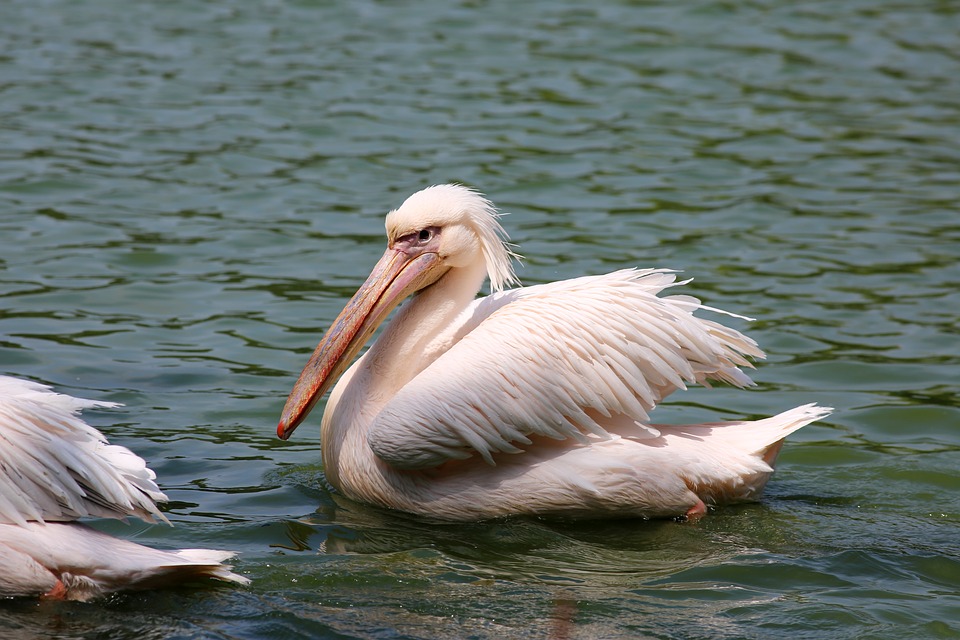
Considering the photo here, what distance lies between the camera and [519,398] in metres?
4.45

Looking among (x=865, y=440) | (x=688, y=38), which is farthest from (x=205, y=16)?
(x=865, y=440)

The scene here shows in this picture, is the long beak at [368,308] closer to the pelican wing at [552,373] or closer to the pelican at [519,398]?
the pelican at [519,398]

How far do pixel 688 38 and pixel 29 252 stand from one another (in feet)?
22.0

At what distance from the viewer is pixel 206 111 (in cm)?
986

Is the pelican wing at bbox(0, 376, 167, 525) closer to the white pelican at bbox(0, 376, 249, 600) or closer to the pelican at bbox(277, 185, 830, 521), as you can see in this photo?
the white pelican at bbox(0, 376, 249, 600)

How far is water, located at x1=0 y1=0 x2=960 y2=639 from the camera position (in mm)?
4027

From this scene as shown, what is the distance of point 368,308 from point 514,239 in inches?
119

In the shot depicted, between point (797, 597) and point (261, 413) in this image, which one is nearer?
point (797, 597)

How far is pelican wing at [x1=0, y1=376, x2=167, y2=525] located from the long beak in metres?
0.93

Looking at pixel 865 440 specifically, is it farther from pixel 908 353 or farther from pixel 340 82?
pixel 340 82

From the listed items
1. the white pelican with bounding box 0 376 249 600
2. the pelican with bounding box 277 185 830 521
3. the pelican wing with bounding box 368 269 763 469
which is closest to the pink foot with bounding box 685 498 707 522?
the pelican with bounding box 277 185 830 521

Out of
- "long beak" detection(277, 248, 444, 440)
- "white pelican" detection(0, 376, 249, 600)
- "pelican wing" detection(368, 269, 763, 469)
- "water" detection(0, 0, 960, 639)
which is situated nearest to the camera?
"white pelican" detection(0, 376, 249, 600)

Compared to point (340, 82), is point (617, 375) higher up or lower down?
lower down

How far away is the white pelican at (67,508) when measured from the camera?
12.2 ft
